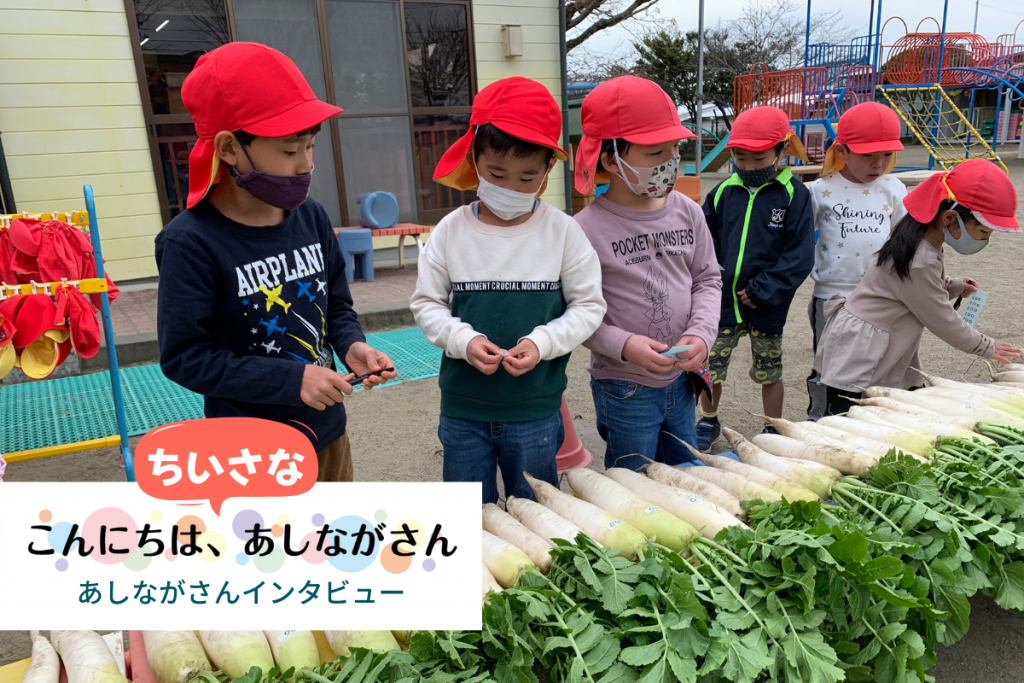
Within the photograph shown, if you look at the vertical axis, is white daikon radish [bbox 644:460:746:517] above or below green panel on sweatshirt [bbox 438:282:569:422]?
below

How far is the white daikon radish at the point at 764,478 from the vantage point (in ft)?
6.53

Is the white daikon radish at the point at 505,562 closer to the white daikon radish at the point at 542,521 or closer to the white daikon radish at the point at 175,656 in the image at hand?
the white daikon radish at the point at 542,521

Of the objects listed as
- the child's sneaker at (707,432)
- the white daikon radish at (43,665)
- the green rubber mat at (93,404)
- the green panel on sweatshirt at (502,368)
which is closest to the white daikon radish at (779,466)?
the green panel on sweatshirt at (502,368)

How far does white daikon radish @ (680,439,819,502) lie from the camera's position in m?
1.99

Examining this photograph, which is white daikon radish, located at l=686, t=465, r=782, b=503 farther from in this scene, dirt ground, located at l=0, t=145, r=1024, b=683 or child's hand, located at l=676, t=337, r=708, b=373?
dirt ground, located at l=0, t=145, r=1024, b=683

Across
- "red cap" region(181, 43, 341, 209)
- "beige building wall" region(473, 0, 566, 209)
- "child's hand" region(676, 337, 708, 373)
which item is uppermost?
"beige building wall" region(473, 0, 566, 209)

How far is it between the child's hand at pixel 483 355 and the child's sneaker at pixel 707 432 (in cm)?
232

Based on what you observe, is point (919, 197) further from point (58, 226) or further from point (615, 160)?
point (58, 226)

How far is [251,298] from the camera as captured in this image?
6.10 ft

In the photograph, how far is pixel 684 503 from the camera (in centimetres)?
190

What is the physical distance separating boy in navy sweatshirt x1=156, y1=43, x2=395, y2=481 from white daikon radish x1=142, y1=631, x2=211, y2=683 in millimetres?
583

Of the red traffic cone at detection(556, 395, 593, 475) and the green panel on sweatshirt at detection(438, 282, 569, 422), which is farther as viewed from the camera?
the red traffic cone at detection(556, 395, 593, 475)

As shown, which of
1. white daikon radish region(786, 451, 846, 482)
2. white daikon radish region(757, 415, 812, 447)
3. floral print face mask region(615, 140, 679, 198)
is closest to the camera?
white daikon radish region(786, 451, 846, 482)

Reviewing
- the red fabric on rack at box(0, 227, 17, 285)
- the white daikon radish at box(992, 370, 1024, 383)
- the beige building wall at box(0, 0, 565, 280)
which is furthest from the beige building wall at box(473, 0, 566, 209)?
the red fabric on rack at box(0, 227, 17, 285)
